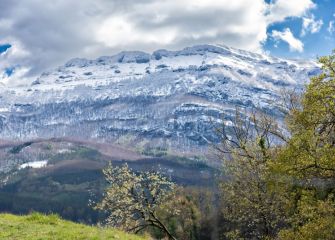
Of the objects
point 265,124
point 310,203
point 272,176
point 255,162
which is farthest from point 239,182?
point 310,203

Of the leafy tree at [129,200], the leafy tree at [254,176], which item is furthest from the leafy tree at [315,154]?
the leafy tree at [129,200]

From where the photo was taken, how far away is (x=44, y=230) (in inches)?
944

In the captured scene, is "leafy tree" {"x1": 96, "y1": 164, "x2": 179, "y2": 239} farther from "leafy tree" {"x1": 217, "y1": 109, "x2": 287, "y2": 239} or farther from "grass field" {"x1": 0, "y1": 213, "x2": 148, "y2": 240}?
"grass field" {"x1": 0, "y1": 213, "x2": 148, "y2": 240}

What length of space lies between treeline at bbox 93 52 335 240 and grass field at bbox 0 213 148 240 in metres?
9.63

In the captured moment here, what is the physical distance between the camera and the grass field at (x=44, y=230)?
2235 centimetres

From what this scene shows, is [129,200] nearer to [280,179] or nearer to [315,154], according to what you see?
[280,179]

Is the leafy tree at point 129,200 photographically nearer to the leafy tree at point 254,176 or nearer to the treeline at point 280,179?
the treeline at point 280,179

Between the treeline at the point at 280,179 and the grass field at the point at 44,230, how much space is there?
963cm

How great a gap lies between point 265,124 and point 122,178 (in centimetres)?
1612

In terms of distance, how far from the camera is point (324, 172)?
2497 centimetres

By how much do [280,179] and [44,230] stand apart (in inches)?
645

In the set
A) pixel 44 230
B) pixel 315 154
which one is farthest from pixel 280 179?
pixel 44 230

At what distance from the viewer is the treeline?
24.0m

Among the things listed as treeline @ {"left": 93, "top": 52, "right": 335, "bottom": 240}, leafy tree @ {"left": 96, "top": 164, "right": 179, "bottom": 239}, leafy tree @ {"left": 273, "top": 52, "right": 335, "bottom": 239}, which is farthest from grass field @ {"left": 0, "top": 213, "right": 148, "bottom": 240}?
leafy tree @ {"left": 273, "top": 52, "right": 335, "bottom": 239}
